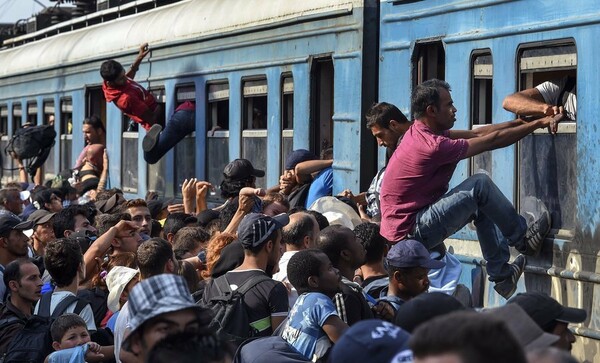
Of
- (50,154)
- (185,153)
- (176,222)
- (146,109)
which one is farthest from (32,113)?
(176,222)

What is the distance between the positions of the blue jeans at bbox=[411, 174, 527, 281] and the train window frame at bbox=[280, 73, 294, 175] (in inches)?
156

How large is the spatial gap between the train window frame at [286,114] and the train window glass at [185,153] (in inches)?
92.4

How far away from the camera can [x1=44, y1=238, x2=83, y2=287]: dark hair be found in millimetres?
6914

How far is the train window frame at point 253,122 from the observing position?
1241cm

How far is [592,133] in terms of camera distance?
7336 mm

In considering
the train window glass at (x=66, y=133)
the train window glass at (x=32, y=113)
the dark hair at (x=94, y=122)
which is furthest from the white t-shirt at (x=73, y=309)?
the train window glass at (x=32, y=113)

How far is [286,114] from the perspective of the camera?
12.0m

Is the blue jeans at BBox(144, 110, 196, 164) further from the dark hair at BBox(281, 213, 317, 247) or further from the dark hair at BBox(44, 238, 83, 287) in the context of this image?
the dark hair at BBox(44, 238, 83, 287)

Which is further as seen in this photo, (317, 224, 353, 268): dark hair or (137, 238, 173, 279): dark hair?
(317, 224, 353, 268): dark hair

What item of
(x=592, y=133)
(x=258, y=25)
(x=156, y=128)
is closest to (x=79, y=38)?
(x=156, y=128)

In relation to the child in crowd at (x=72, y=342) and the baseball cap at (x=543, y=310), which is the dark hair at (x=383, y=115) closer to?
the child in crowd at (x=72, y=342)

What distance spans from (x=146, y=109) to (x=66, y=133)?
4.72 m

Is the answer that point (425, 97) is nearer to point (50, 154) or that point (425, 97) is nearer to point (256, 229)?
point (256, 229)

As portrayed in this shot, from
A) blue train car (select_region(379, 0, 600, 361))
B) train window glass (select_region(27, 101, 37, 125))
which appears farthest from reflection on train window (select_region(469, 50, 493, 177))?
train window glass (select_region(27, 101, 37, 125))
